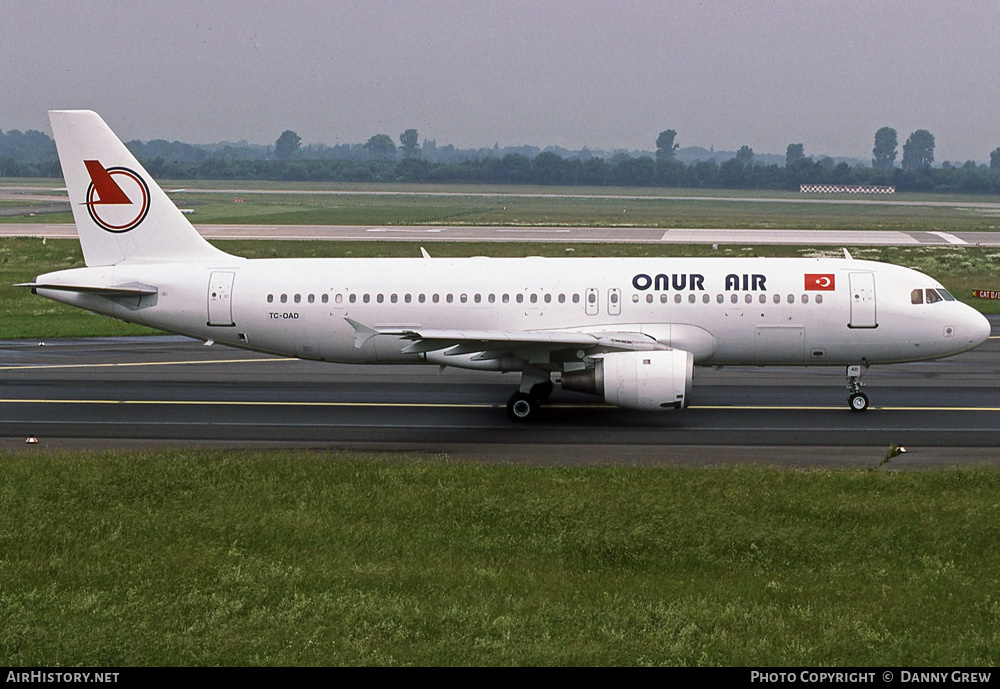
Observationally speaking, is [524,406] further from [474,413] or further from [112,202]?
[112,202]

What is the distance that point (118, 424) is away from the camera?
2644 cm

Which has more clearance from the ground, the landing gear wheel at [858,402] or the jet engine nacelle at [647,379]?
the jet engine nacelle at [647,379]

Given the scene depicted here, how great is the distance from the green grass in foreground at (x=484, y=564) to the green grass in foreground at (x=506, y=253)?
32.5 meters

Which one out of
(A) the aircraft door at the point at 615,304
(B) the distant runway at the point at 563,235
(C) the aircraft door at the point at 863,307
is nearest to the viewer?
(C) the aircraft door at the point at 863,307

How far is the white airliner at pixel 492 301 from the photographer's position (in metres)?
27.3

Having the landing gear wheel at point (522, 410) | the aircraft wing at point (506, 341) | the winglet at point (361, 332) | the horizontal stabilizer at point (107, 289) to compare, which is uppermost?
the horizontal stabilizer at point (107, 289)

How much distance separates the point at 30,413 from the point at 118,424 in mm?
2902

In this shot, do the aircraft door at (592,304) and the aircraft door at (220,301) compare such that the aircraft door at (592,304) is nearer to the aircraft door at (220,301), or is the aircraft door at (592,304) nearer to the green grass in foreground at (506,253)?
the aircraft door at (220,301)

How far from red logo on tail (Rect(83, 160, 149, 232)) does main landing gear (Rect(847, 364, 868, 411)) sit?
19.1m

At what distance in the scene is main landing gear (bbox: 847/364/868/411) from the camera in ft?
90.5

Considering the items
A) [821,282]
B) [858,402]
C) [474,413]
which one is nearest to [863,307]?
[821,282]

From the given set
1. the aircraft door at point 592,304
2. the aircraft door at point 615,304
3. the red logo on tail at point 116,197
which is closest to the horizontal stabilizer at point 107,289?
the red logo on tail at point 116,197

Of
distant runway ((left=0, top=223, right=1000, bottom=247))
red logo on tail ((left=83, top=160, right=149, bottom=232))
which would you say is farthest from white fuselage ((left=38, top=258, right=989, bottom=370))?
distant runway ((left=0, top=223, right=1000, bottom=247))
